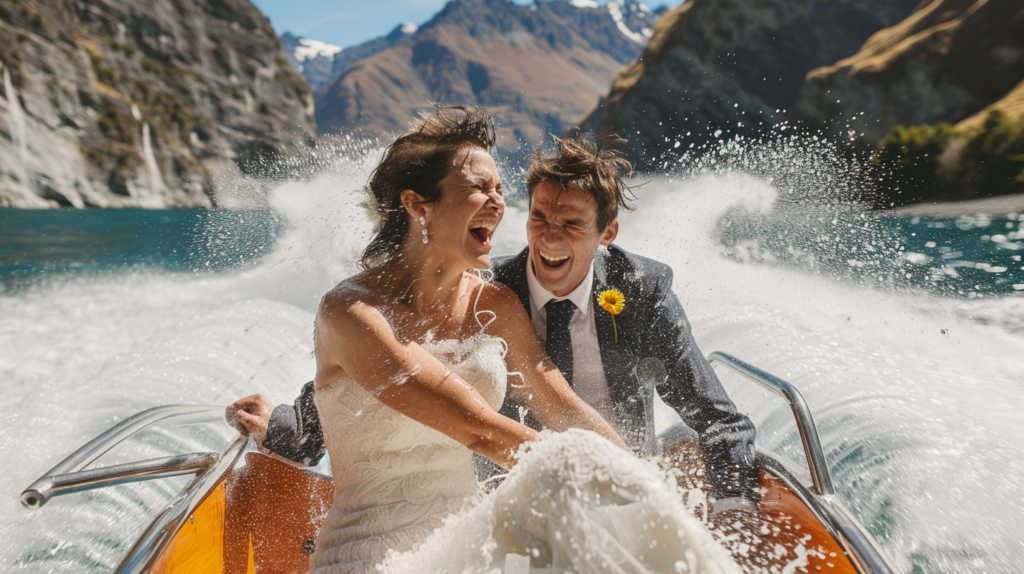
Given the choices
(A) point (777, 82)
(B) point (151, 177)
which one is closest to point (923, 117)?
(A) point (777, 82)

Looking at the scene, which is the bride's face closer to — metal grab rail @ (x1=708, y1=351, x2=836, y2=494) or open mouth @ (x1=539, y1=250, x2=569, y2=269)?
Answer: open mouth @ (x1=539, y1=250, x2=569, y2=269)

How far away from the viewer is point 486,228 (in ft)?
6.21

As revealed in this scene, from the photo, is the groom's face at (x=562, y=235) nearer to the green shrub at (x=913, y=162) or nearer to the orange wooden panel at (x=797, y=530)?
the orange wooden panel at (x=797, y=530)

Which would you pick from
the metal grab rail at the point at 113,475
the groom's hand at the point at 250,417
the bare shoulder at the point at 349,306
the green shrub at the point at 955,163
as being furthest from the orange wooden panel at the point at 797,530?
the green shrub at the point at 955,163

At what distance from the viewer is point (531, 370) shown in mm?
2123

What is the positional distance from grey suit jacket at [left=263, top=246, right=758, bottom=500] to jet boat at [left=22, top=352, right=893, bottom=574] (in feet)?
0.41

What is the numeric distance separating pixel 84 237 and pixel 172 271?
35.8 ft

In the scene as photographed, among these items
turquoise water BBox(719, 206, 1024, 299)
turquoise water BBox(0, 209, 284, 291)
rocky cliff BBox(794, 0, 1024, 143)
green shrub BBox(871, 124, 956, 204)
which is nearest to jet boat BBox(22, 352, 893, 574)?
turquoise water BBox(719, 206, 1024, 299)

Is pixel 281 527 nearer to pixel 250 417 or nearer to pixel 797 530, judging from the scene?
pixel 250 417

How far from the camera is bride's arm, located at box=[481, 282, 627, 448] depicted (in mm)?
2041

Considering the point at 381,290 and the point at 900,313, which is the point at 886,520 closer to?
the point at 381,290

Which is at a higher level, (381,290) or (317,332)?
(381,290)

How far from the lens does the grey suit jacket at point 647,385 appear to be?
87.7 inches

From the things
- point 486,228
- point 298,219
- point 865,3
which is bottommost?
point 298,219
